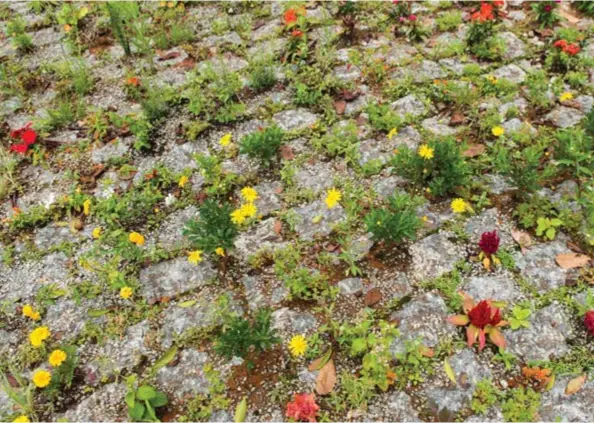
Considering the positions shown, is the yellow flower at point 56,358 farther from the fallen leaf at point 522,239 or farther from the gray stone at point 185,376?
the fallen leaf at point 522,239

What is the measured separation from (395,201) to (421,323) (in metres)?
0.74

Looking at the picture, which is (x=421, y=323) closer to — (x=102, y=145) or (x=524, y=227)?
(x=524, y=227)

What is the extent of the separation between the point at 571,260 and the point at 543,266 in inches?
6.3

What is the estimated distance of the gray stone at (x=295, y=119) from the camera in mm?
3879

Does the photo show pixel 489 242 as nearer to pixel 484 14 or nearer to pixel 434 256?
pixel 434 256

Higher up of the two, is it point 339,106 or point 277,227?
point 339,106

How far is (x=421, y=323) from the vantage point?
9.24 feet

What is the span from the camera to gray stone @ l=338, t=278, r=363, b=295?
9.72ft

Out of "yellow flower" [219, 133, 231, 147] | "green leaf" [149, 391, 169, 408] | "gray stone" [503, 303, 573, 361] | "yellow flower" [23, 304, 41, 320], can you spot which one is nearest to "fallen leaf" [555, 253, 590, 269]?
"gray stone" [503, 303, 573, 361]

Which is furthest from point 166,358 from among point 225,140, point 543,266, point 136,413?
point 543,266

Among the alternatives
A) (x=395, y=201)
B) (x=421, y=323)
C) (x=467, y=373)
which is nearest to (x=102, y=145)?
(x=395, y=201)

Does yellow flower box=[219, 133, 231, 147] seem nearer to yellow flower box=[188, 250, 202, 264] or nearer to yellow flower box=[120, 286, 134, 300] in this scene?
yellow flower box=[188, 250, 202, 264]

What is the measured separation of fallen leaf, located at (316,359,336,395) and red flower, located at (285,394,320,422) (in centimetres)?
11

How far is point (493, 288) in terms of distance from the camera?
A: 9.71 feet
